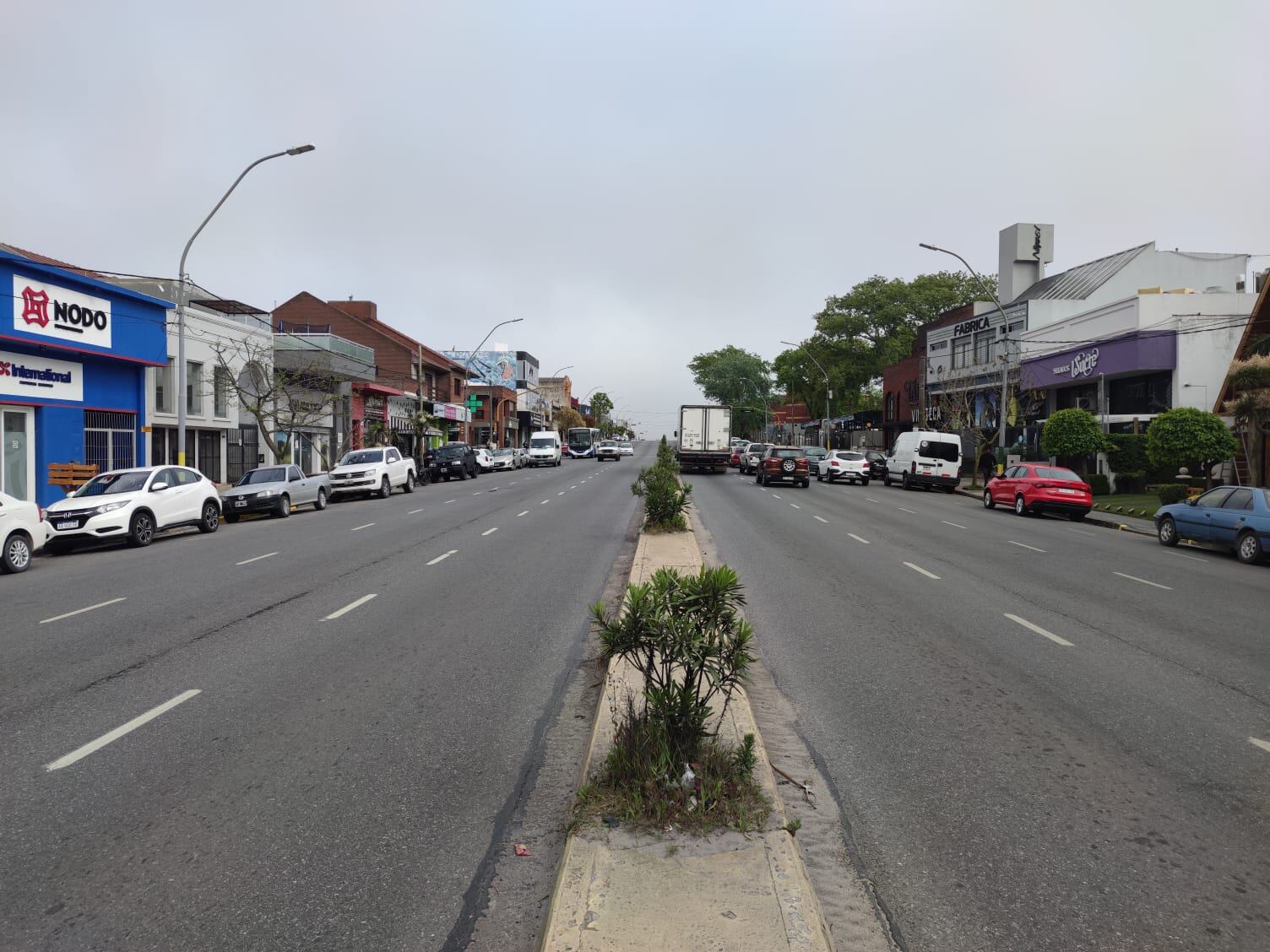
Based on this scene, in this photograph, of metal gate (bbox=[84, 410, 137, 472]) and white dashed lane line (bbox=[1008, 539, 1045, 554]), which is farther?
metal gate (bbox=[84, 410, 137, 472])

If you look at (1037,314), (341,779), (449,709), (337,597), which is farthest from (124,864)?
(1037,314)

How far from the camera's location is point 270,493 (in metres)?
24.0

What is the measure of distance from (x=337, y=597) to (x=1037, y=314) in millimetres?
43835

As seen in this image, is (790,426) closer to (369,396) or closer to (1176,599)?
(369,396)

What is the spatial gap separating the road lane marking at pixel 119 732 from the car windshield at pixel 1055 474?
24.7 metres

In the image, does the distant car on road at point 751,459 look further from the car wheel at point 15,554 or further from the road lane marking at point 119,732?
the road lane marking at point 119,732

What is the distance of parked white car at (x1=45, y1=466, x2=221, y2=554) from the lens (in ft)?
54.6

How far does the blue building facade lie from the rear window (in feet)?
96.4

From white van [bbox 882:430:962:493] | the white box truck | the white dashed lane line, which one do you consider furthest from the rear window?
the white dashed lane line

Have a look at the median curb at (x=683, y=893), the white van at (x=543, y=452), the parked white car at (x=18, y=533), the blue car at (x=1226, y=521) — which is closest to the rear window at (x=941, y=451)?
the blue car at (x=1226, y=521)

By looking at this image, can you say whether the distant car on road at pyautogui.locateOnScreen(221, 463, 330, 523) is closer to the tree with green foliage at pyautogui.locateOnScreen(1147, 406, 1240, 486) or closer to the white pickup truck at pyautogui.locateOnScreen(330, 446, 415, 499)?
the white pickup truck at pyautogui.locateOnScreen(330, 446, 415, 499)

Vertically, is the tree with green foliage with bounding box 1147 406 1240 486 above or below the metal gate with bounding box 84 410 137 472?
above

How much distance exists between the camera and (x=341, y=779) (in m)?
5.00

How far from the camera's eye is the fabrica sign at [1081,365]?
36.7m
